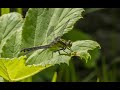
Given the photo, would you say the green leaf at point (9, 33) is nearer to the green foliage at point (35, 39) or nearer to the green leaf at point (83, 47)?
the green foliage at point (35, 39)

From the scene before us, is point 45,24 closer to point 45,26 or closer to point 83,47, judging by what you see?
point 45,26

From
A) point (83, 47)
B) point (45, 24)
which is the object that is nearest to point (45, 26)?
point (45, 24)

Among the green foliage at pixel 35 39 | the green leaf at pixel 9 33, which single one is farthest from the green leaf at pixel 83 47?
the green leaf at pixel 9 33

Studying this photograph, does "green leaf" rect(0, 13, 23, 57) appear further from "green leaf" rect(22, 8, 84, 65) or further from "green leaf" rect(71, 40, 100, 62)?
"green leaf" rect(71, 40, 100, 62)

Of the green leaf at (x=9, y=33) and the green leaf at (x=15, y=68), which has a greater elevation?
the green leaf at (x=9, y=33)
